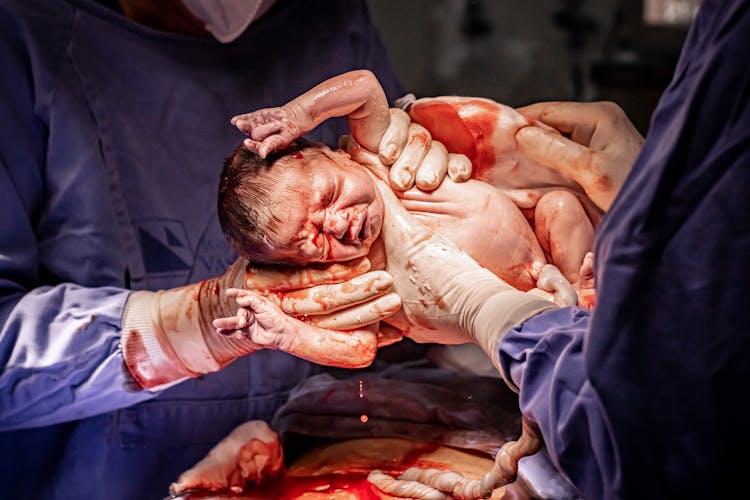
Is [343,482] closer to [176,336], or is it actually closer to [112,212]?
[176,336]

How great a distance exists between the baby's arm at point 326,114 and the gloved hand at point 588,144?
0.17 m

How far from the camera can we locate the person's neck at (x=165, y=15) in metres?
1.22

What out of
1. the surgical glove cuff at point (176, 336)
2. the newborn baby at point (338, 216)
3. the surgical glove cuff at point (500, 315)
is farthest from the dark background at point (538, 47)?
the surgical glove cuff at point (176, 336)

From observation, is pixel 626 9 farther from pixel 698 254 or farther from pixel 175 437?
pixel 175 437

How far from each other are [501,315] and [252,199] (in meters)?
0.30

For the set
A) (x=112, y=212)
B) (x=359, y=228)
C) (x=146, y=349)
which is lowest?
(x=146, y=349)

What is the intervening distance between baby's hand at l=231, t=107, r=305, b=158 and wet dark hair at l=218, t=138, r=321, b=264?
22mm

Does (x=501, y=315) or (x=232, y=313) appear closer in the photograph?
(x=501, y=315)

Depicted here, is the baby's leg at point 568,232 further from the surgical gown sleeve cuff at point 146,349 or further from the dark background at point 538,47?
the surgical gown sleeve cuff at point 146,349

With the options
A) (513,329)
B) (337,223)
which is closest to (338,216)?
(337,223)

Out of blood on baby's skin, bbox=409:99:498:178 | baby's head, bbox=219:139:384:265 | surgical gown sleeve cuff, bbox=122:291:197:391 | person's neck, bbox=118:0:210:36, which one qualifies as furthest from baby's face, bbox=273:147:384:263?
person's neck, bbox=118:0:210:36

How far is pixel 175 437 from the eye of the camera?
130cm

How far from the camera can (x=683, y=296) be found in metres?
0.64

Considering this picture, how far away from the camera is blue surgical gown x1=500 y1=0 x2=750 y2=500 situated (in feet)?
1.99
